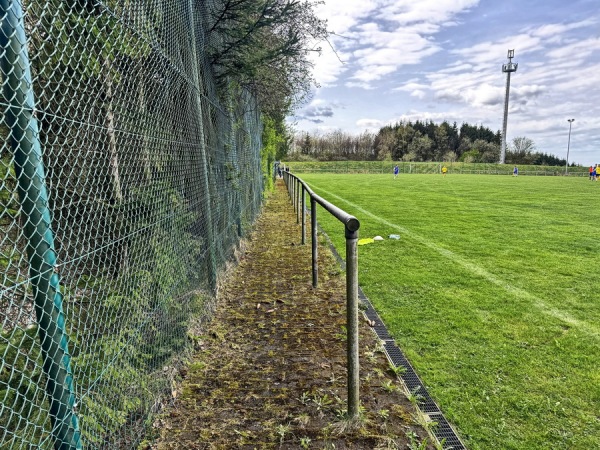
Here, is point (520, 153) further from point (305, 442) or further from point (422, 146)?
point (305, 442)

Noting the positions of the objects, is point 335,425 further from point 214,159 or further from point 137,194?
point 214,159

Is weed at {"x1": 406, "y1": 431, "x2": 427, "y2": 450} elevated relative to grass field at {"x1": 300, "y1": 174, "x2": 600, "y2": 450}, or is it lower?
elevated

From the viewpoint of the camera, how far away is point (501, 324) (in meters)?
3.81

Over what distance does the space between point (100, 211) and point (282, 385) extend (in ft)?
5.70

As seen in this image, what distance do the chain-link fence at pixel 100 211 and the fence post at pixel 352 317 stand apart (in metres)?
1.25

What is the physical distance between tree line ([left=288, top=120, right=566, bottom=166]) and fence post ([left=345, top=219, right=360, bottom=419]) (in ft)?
257

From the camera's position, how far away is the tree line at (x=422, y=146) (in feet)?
274

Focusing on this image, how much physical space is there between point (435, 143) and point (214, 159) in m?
98.8

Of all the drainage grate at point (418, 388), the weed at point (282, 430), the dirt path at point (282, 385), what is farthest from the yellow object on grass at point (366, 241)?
the weed at point (282, 430)

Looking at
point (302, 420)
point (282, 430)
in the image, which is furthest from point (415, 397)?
point (282, 430)

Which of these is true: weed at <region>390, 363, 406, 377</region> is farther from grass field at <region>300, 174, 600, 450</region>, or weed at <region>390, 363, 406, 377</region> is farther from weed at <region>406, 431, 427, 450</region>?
weed at <region>406, 431, 427, 450</region>

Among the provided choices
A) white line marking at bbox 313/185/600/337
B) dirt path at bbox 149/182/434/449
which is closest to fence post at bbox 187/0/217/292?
dirt path at bbox 149/182/434/449

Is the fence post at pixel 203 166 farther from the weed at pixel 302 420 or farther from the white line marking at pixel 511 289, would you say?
the white line marking at pixel 511 289

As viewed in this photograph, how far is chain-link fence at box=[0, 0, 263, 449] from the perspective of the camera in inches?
54.2
